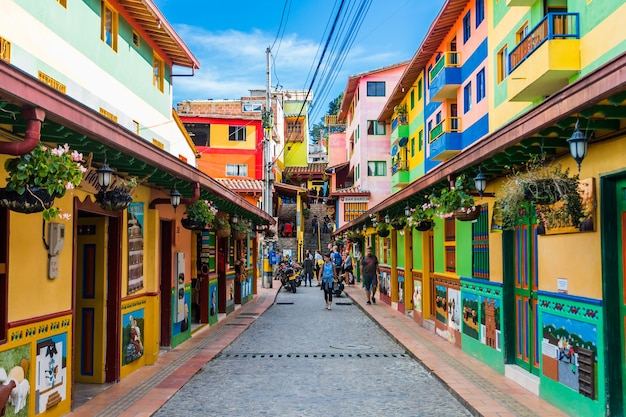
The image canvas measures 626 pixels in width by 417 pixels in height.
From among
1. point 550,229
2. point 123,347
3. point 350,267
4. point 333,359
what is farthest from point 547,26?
point 350,267

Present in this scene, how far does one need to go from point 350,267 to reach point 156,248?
2236 centimetres

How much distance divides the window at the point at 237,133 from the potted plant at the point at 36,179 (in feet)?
119

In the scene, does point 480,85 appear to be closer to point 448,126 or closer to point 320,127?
point 448,126

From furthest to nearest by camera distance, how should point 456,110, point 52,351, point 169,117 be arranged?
point 456,110 < point 169,117 < point 52,351

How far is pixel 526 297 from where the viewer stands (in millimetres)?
8633

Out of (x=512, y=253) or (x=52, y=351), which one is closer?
(x=52, y=351)

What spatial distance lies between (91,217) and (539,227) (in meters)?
6.20

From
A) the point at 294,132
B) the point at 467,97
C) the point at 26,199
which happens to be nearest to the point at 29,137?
the point at 26,199

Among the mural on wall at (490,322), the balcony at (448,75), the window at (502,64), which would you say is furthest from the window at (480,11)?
the mural on wall at (490,322)

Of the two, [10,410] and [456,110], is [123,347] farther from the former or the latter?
[456,110]

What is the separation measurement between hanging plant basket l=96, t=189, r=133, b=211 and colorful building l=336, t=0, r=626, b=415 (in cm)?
442

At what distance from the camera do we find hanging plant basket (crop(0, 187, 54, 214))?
4750 mm

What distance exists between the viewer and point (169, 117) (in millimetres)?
20578

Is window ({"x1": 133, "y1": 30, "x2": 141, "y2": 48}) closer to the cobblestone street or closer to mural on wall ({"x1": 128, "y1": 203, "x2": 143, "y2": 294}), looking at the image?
mural on wall ({"x1": 128, "y1": 203, "x2": 143, "y2": 294})
